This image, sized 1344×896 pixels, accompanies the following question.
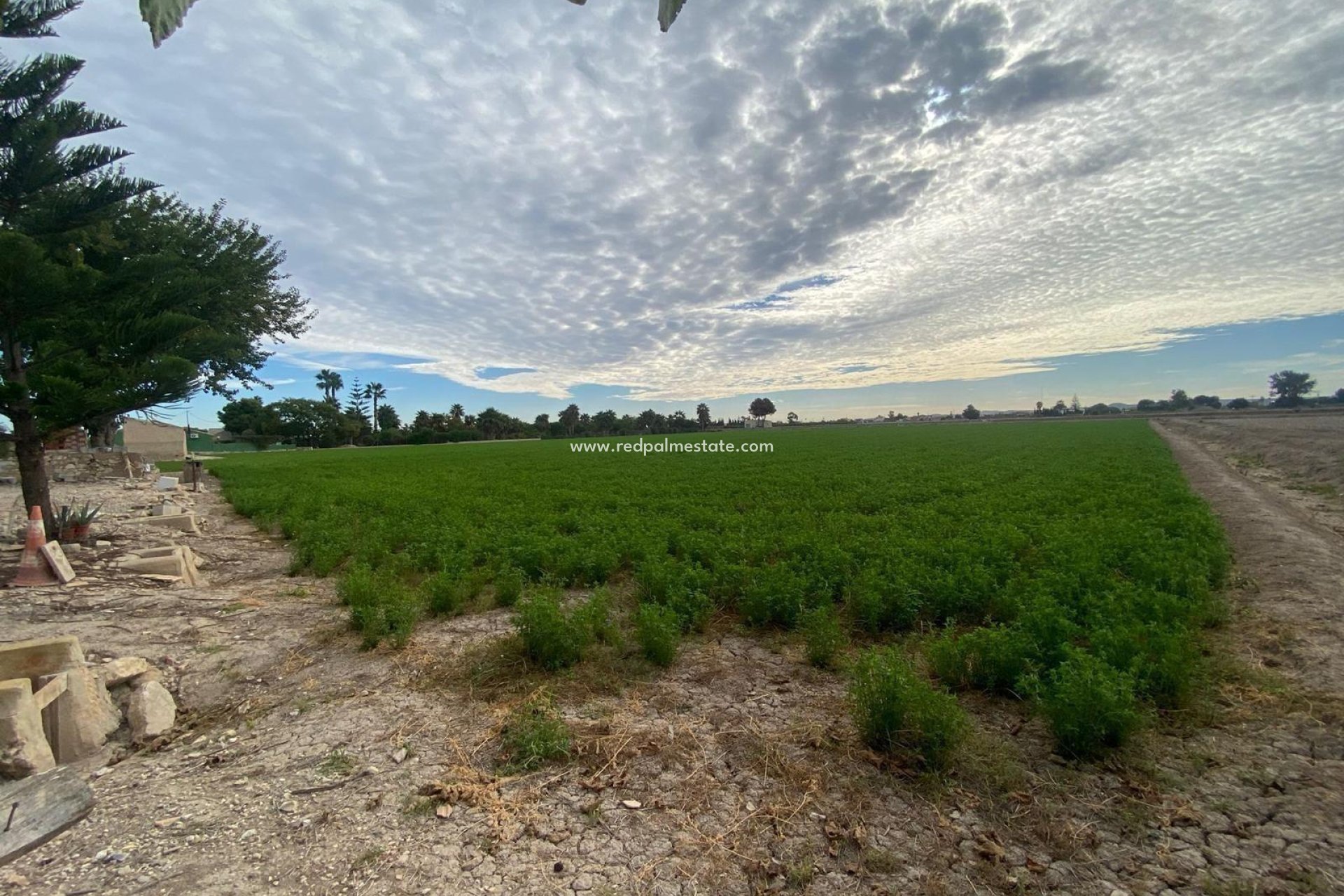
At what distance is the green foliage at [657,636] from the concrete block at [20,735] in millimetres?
3904

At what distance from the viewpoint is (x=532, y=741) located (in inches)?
140

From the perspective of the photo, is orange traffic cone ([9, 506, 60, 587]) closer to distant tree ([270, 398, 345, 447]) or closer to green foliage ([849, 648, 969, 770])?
green foliage ([849, 648, 969, 770])

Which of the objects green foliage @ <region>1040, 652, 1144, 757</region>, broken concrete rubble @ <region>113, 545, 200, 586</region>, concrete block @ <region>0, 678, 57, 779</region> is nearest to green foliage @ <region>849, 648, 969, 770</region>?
green foliage @ <region>1040, 652, 1144, 757</region>

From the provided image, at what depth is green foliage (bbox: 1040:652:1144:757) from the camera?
3303mm

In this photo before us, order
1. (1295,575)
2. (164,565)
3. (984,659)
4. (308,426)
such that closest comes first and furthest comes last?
(984,659), (1295,575), (164,565), (308,426)

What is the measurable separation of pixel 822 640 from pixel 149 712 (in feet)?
17.0

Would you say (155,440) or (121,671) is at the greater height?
(155,440)

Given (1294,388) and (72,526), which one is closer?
(72,526)

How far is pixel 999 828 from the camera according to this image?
2928mm

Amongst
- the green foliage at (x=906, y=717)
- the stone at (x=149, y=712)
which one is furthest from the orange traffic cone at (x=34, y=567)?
the green foliage at (x=906, y=717)

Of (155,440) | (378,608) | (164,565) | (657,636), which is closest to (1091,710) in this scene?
(657,636)

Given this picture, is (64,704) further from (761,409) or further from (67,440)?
(761,409)

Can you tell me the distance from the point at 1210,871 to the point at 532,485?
19.8 metres

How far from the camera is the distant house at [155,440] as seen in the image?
4106cm
